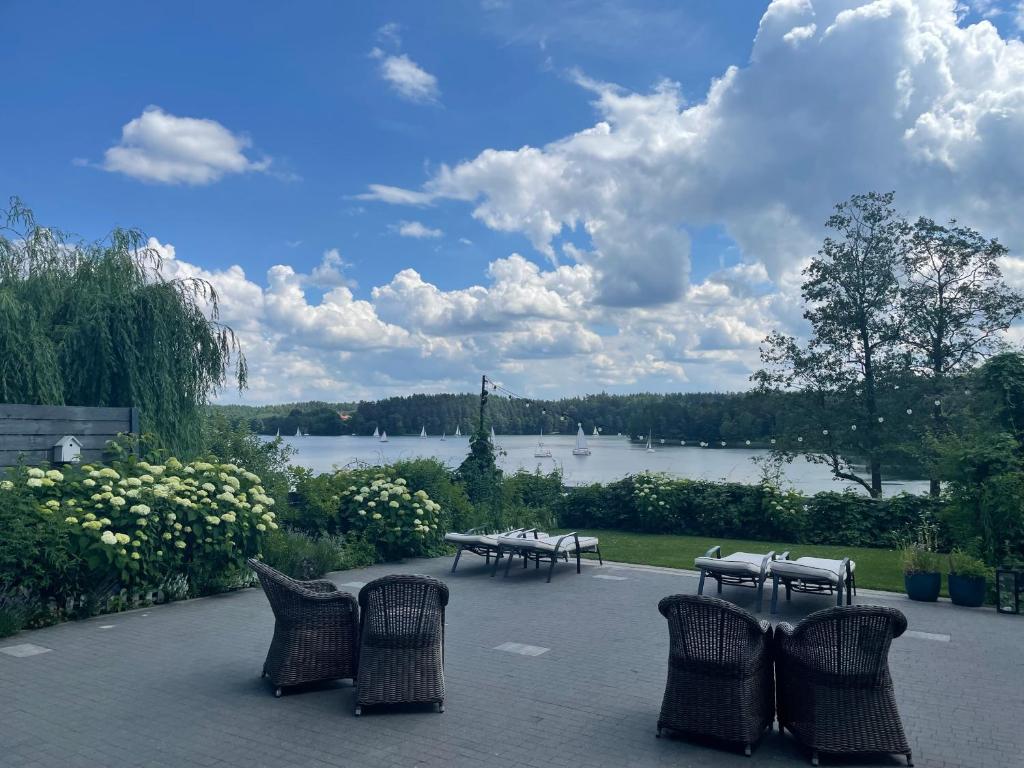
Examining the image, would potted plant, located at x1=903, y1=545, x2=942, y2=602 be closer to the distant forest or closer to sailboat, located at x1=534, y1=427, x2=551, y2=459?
the distant forest

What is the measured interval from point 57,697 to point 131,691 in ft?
1.42

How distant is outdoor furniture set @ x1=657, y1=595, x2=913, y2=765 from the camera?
4.27m

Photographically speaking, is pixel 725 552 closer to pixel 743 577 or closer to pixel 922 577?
pixel 922 577

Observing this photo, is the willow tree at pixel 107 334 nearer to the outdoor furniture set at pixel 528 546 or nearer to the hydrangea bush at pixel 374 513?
the hydrangea bush at pixel 374 513

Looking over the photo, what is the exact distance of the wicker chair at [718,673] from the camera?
4.40 m

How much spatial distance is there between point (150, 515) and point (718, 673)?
5.76m

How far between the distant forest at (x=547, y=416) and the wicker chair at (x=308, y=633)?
19.0 metres

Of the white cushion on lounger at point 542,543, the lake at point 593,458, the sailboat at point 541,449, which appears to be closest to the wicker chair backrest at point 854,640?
the white cushion on lounger at point 542,543

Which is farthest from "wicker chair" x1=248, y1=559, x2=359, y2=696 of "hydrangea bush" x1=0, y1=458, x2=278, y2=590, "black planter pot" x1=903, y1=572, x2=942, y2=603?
"black planter pot" x1=903, y1=572, x2=942, y2=603

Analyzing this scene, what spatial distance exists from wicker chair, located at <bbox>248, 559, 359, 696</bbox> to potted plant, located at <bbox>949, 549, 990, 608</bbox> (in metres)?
6.74

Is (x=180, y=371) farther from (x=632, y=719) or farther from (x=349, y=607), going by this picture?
(x=632, y=719)

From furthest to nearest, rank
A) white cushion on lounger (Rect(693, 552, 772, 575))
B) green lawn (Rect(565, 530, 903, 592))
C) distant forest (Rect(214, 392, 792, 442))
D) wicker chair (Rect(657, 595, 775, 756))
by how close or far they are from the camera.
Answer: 1. distant forest (Rect(214, 392, 792, 442))
2. green lawn (Rect(565, 530, 903, 592))
3. white cushion on lounger (Rect(693, 552, 772, 575))
4. wicker chair (Rect(657, 595, 775, 756))

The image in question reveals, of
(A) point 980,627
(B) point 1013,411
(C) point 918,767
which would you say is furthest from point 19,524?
(B) point 1013,411

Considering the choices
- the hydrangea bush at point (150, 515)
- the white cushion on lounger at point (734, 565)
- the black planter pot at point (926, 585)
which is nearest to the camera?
the hydrangea bush at point (150, 515)
